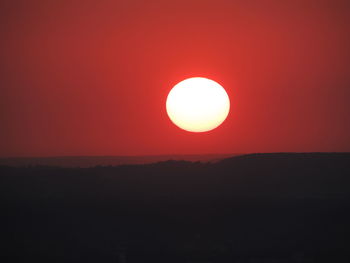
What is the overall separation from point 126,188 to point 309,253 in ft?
42.7

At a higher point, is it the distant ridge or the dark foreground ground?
the distant ridge

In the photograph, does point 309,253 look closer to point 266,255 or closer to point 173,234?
point 266,255

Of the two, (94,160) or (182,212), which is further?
(94,160)

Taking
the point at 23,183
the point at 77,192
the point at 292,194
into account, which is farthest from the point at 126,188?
the point at 292,194

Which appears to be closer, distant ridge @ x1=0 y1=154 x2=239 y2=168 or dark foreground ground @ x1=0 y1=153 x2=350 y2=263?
dark foreground ground @ x1=0 y1=153 x2=350 y2=263

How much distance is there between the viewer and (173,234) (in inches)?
1067

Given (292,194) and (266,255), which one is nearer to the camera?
(266,255)

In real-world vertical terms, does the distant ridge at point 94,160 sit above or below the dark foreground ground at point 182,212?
above

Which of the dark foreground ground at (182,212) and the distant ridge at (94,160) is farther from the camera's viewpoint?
the distant ridge at (94,160)

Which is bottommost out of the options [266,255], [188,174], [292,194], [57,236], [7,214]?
[266,255]

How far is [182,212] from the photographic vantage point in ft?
97.0

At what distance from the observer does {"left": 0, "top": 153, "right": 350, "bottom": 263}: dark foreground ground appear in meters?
25.0

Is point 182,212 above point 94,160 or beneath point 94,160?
beneath

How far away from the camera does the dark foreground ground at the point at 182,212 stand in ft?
82.2
